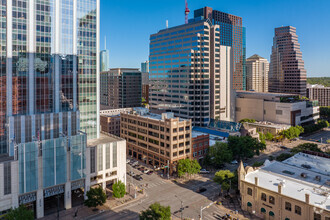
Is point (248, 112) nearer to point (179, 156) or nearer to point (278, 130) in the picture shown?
point (278, 130)

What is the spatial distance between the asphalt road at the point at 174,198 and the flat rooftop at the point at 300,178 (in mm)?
15103

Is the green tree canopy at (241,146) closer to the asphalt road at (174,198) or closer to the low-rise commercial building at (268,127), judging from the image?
the asphalt road at (174,198)

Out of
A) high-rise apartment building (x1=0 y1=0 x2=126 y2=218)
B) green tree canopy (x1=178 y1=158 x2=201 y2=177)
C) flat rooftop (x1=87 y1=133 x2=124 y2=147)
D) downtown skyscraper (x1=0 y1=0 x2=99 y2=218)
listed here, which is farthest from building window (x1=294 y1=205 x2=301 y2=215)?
downtown skyscraper (x1=0 y1=0 x2=99 y2=218)

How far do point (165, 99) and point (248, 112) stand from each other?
215ft

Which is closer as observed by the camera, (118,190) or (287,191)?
(287,191)

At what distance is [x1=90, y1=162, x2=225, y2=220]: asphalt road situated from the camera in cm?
7256

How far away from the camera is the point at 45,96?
8712 cm

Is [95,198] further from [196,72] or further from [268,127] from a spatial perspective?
[268,127]

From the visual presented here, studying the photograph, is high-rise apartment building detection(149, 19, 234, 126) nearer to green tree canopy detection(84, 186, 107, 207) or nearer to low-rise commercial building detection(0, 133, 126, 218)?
low-rise commercial building detection(0, 133, 126, 218)

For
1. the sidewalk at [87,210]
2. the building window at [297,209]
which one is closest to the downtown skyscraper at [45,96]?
the sidewalk at [87,210]

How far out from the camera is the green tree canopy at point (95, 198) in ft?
242

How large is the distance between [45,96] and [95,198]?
3835 centimetres

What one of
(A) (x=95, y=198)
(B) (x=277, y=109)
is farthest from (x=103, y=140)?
(B) (x=277, y=109)

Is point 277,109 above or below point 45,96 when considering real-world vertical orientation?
below
